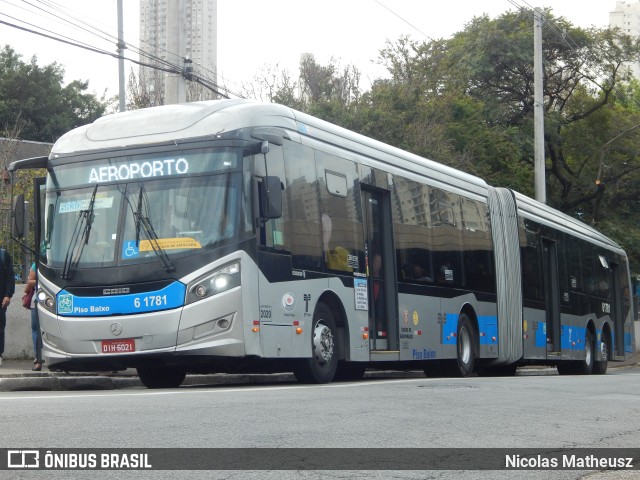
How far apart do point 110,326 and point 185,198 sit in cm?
170

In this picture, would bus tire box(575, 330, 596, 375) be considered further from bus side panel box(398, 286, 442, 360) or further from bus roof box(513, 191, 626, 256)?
bus side panel box(398, 286, 442, 360)

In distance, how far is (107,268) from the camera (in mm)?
12625

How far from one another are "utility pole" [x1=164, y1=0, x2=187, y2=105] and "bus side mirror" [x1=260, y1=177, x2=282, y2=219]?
7.51 m

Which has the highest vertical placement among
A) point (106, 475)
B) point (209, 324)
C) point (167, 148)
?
point (167, 148)

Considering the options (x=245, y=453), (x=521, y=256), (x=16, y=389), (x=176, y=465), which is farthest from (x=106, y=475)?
(x=521, y=256)

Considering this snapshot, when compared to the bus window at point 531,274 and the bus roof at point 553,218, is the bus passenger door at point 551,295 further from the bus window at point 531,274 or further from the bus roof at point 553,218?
the bus roof at point 553,218

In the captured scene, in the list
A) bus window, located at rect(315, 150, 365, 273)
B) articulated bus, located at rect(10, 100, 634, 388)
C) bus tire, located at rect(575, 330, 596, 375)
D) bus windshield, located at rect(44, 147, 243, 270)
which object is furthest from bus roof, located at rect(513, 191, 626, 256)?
bus windshield, located at rect(44, 147, 243, 270)

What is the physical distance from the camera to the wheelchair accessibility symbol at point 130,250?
1252 cm

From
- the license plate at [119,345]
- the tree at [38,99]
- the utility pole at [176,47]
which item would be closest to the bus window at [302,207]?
the license plate at [119,345]

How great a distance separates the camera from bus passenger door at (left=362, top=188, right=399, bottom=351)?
607 inches

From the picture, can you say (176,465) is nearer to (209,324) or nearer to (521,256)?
(209,324)

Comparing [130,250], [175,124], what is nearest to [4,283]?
[130,250]

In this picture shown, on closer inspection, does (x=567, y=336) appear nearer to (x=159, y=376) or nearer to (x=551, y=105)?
(x=159, y=376)

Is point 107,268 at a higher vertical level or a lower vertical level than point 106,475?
higher
